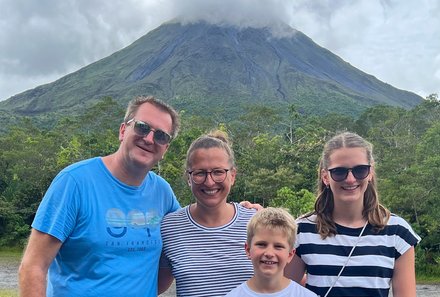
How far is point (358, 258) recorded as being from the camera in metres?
2.67

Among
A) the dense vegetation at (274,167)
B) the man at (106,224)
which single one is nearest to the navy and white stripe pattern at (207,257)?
the man at (106,224)

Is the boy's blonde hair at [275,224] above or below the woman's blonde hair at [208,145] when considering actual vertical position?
below

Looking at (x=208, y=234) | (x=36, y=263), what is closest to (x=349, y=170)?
(x=208, y=234)

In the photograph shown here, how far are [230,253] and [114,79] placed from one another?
105 meters

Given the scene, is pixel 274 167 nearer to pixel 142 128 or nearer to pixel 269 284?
pixel 142 128

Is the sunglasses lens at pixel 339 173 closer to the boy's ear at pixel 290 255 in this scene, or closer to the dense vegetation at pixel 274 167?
the boy's ear at pixel 290 255

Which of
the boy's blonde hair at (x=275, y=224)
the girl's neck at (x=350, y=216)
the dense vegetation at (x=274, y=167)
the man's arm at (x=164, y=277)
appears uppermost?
the dense vegetation at (x=274, y=167)

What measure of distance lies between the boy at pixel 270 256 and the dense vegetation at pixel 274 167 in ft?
39.7

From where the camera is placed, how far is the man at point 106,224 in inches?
102

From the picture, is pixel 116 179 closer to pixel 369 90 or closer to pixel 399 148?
pixel 399 148

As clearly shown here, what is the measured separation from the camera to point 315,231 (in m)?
2.78

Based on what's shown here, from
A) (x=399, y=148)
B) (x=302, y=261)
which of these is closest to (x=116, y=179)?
(x=302, y=261)

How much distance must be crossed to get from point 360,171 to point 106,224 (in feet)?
4.51

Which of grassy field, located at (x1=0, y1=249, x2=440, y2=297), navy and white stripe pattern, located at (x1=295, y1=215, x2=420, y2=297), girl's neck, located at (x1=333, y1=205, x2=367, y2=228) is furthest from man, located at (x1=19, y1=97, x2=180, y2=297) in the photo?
grassy field, located at (x1=0, y1=249, x2=440, y2=297)
